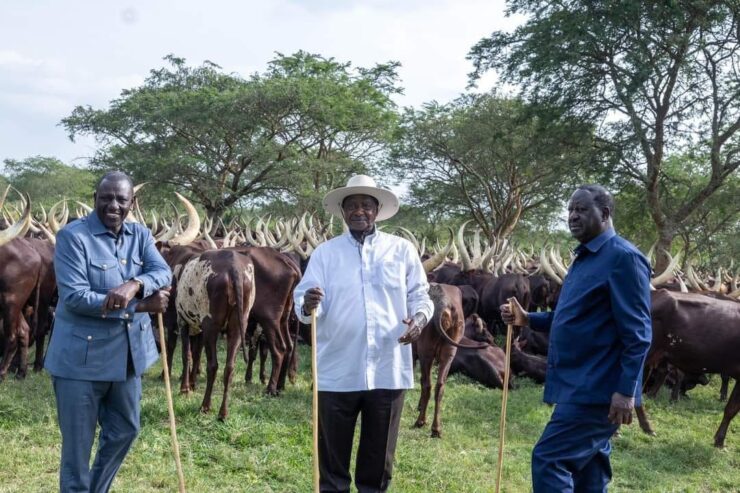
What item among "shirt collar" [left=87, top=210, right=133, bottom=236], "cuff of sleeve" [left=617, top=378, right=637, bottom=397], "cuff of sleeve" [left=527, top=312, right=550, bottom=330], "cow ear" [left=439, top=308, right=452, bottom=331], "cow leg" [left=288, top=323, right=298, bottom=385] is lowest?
"cow leg" [left=288, top=323, right=298, bottom=385]

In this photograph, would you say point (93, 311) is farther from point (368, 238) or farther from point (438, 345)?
point (438, 345)

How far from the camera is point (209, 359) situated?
6.64 m

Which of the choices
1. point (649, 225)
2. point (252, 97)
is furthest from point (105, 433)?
point (649, 225)

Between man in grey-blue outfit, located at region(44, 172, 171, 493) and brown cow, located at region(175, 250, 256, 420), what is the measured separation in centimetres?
273

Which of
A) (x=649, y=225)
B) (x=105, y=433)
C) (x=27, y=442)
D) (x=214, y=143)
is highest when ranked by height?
(x=214, y=143)

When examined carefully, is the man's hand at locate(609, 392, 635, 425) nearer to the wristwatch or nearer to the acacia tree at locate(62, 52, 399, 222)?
the wristwatch

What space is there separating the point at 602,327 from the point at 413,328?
0.93 metres

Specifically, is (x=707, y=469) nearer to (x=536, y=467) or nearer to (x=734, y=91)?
(x=536, y=467)

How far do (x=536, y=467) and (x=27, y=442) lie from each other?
4031 mm

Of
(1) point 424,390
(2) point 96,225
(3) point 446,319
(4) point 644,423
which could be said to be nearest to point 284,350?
(1) point 424,390

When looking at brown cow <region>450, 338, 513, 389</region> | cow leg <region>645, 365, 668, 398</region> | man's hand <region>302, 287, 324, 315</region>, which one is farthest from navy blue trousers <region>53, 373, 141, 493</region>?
cow leg <region>645, 365, 668, 398</region>

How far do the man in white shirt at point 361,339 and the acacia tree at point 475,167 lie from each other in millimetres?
19040

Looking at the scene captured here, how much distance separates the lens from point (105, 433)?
3773 mm

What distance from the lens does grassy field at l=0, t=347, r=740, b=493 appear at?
5238 millimetres
